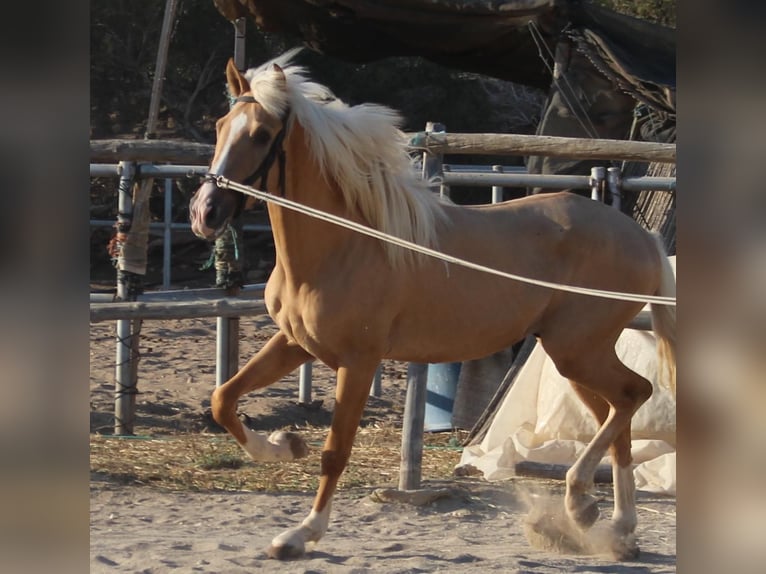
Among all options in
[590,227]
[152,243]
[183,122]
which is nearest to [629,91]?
[590,227]

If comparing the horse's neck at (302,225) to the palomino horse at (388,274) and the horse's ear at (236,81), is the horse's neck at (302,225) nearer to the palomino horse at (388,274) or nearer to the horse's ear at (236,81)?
the palomino horse at (388,274)

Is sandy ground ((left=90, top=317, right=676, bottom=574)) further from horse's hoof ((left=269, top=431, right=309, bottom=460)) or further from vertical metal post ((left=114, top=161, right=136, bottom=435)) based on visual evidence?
horse's hoof ((left=269, top=431, right=309, bottom=460))

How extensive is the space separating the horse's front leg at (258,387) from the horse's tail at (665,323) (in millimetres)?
1652

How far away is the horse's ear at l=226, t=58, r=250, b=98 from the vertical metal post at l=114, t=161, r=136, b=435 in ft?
9.16

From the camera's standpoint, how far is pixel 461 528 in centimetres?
489


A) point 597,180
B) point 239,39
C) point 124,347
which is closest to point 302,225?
point 597,180

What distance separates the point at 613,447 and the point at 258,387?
1.63 metres

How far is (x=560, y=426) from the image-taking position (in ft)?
20.0

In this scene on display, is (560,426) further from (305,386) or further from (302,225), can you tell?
(302,225)
